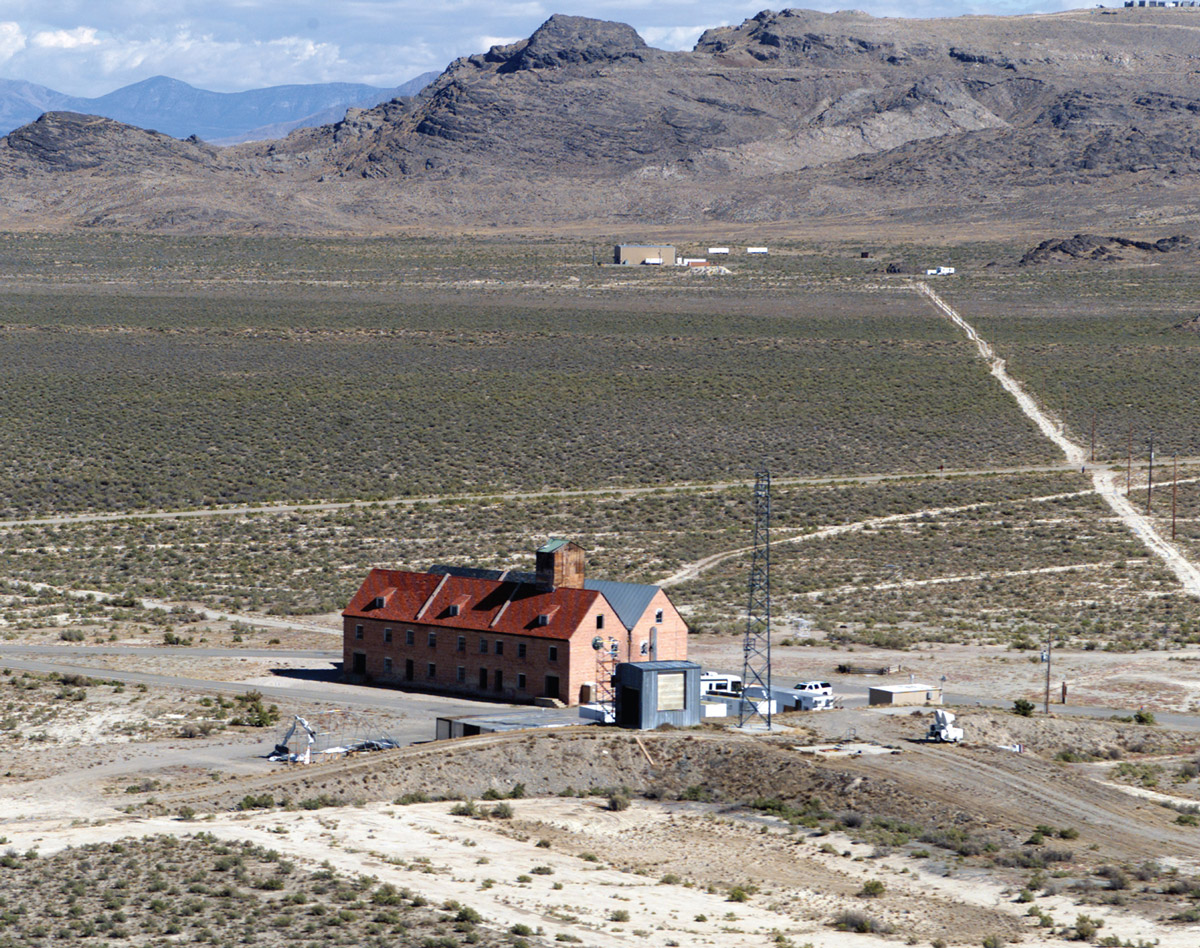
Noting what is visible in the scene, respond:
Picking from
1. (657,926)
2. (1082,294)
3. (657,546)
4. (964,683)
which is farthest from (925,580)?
(1082,294)

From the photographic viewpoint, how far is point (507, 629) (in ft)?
163

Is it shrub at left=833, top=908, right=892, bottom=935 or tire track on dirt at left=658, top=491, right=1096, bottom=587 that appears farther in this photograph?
tire track on dirt at left=658, top=491, right=1096, bottom=587

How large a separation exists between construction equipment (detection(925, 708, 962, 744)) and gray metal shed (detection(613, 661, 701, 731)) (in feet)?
17.6

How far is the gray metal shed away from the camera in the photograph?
42.4m

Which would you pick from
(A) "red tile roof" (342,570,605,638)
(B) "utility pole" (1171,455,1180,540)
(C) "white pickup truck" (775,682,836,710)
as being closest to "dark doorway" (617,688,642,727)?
(A) "red tile roof" (342,570,605,638)

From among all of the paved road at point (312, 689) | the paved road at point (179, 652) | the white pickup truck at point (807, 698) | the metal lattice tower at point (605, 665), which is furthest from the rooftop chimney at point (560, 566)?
the paved road at point (179, 652)

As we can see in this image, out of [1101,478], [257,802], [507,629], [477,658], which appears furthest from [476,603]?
[1101,478]

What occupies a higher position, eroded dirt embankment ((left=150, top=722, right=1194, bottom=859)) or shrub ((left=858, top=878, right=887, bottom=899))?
eroded dirt embankment ((left=150, top=722, right=1194, bottom=859))

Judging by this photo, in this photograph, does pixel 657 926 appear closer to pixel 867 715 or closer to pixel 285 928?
pixel 285 928

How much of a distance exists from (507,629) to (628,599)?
3244mm

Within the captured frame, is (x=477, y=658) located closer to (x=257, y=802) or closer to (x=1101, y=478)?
(x=257, y=802)

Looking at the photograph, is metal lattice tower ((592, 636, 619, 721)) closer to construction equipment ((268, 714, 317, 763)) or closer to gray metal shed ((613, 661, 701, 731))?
gray metal shed ((613, 661, 701, 731))

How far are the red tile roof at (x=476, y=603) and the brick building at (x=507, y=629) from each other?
28 millimetres

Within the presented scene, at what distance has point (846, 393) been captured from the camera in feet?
378
